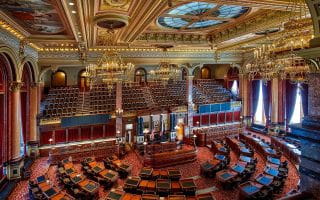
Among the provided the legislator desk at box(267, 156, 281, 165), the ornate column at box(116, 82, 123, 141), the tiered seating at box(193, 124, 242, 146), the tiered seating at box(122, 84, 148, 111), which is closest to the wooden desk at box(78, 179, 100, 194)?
the ornate column at box(116, 82, 123, 141)

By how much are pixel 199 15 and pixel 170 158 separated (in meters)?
8.10

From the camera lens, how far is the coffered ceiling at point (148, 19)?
6.27 m

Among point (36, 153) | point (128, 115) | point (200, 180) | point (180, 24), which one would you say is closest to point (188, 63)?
point (128, 115)

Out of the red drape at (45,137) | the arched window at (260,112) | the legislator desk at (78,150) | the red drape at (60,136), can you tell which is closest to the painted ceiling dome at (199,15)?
the legislator desk at (78,150)

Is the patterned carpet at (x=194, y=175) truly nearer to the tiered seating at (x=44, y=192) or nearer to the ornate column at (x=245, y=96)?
the tiered seating at (x=44, y=192)

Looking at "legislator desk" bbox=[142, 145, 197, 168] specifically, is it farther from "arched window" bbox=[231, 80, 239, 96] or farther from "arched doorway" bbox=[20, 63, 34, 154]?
"arched window" bbox=[231, 80, 239, 96]

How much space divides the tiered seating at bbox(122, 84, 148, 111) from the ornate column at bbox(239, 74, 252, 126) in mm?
8817

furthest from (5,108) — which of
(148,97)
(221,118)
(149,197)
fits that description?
(221,118)

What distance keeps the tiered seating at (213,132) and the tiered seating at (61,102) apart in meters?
9.23

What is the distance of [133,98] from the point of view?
17.5 metres

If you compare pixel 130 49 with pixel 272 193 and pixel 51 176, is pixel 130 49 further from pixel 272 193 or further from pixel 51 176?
pixel 272 193

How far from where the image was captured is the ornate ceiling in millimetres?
6281

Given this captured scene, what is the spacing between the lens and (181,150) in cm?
1361

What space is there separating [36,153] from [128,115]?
625cm
